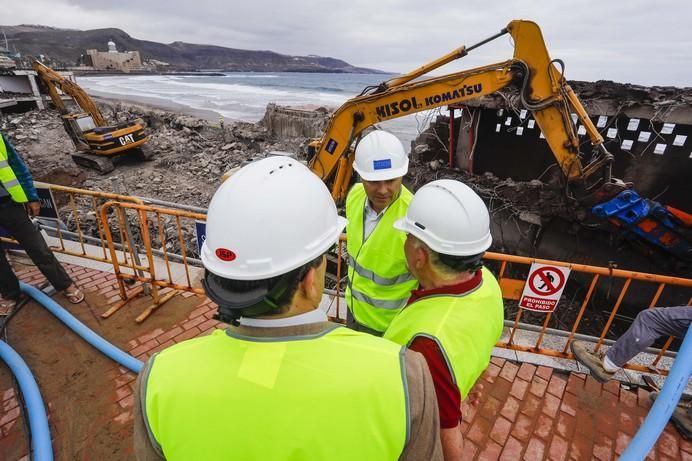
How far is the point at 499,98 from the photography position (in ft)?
28.4

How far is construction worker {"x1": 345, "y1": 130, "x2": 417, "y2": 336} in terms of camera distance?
94.7 inches

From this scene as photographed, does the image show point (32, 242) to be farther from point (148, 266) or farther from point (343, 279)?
point (343, 279)

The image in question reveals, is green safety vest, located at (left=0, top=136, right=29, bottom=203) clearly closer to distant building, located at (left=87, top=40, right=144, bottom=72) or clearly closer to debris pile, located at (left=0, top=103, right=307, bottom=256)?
debris pile, located at (left=0, top=103, right=307, bottom=256)

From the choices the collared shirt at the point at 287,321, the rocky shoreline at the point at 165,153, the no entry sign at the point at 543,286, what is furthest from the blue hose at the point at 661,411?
the rocky shoreline at the point at 165,153

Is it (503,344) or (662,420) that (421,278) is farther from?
(503,344)

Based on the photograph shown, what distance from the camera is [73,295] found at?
4.11 m

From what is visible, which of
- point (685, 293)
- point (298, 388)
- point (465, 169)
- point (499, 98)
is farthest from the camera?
point (465, 169)

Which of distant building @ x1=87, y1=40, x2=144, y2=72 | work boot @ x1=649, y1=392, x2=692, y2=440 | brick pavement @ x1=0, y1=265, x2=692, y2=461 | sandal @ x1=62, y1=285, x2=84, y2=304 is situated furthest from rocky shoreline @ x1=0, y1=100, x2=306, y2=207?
distant building @ x1=87, y1=40, x2=144, y2=72

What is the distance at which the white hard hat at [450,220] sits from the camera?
1.64m

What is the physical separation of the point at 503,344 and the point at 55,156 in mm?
18769

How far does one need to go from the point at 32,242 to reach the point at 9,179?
A: 0.73 metres

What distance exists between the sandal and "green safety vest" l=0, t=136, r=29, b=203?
45.8 inches

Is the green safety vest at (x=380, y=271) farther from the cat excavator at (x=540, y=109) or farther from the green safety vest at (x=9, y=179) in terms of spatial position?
the green safety vest at (x=9, y=179)

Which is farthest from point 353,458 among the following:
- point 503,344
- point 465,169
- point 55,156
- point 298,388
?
point 55,156
